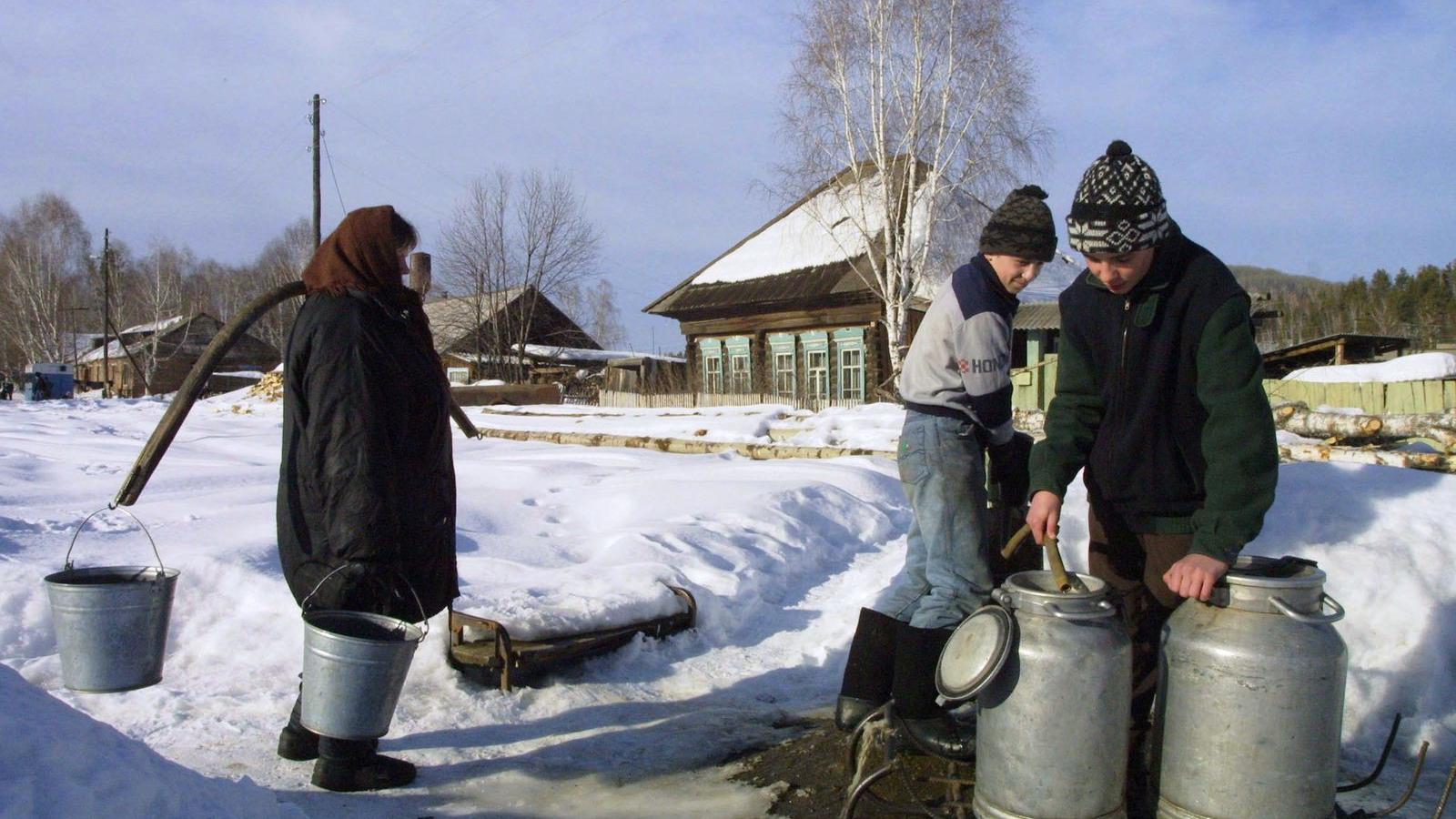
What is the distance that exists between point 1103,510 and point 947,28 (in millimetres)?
19978

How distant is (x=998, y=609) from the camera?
233 cm

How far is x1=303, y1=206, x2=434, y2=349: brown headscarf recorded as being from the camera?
10.2 feet

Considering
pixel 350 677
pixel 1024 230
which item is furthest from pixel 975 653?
pixel 350 677

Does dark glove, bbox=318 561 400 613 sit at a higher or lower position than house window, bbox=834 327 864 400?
lower

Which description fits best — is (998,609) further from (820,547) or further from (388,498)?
(820,547)

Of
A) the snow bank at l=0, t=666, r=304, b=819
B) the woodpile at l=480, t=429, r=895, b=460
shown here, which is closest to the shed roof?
the woodpile at l=480, t=429, r=895, b=460

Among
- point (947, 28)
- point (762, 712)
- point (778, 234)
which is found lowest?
point (762, 712)

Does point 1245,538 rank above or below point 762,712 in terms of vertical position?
above

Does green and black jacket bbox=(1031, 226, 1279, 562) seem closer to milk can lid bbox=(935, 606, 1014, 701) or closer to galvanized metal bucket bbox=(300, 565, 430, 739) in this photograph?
milk can lid bbox=(935, 606, 1014, 701)

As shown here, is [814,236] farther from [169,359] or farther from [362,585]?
[169,359]

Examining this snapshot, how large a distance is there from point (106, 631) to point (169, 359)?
190 ft

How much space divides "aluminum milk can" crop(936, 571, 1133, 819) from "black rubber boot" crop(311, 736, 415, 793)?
5.76 ft

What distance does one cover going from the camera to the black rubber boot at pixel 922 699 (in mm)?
2869

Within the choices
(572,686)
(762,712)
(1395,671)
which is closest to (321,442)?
(572,686)
